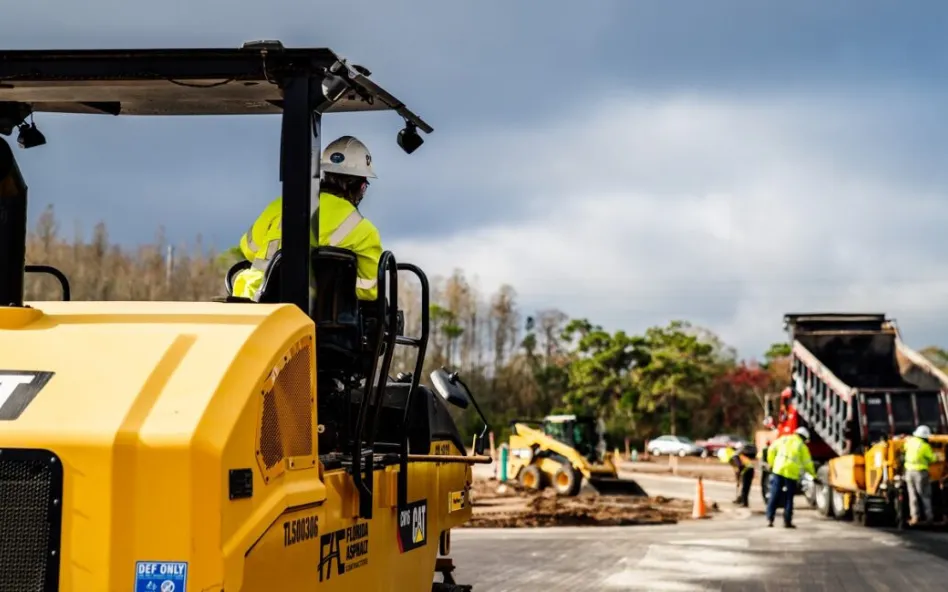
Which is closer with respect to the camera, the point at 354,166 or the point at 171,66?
the point at 171,66

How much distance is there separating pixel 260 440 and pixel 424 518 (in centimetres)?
210

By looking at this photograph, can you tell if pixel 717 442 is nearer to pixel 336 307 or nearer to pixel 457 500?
pixel 457 500

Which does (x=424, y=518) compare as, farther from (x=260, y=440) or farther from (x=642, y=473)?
(x=642, y=473)

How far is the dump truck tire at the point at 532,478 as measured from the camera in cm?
3053

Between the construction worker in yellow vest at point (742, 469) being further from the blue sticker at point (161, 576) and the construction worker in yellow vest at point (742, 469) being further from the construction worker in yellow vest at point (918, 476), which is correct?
the blue sticker at point (161, 576)

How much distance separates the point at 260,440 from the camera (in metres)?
3.36

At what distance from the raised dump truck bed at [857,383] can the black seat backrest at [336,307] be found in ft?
61.3

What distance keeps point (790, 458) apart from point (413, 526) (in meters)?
16.3

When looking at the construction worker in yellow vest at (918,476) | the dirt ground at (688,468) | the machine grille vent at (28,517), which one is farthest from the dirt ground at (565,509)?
the machine grille vent at (28,517)

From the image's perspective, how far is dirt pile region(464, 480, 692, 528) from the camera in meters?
21.7

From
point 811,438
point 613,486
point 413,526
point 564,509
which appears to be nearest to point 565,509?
point 564,509

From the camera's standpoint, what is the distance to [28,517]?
10.1 ft

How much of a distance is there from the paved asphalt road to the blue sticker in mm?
8306

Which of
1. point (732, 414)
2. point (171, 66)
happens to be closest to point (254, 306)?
point (171, 66)
